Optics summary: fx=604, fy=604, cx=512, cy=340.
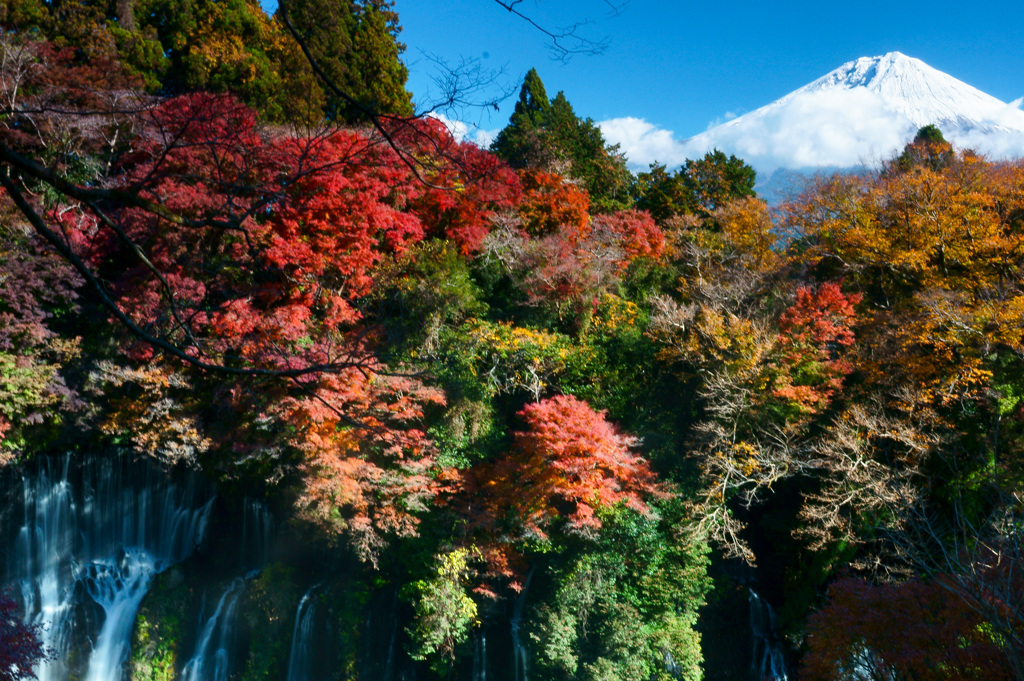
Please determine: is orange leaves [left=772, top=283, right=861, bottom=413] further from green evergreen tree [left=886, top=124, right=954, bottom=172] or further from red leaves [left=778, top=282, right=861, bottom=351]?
green evergreen tree [left=886, top=124, right=954, bottom=172]

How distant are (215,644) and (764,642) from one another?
9812 millimetres

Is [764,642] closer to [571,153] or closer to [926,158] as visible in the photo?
[926,158]

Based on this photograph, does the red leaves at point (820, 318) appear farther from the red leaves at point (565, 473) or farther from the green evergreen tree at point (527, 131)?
the green evergreen tree at point (527, 131)

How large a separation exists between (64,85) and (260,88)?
3674mm

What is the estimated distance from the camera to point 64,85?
10.4m

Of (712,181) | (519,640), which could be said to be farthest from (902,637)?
(712,181)

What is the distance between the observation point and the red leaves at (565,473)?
9.13 m

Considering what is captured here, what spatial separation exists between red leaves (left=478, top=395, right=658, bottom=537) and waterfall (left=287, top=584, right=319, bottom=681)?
4011 mm

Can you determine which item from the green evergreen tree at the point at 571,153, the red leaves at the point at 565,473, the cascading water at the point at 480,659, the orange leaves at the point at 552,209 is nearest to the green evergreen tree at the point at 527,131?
the green evergreen tree at the point at 571,153

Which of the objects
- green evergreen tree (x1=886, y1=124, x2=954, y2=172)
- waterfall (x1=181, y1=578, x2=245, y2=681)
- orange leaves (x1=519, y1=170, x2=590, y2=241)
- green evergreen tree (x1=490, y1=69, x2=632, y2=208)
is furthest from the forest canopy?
green evergreen tree (x1=490, y1=69, x2=632, y2=208)

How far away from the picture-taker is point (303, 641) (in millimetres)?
10781

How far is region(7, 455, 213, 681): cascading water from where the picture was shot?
10859 mm

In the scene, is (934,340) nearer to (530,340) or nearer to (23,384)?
(530,340)

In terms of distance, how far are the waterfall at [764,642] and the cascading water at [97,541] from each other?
1072 cm
